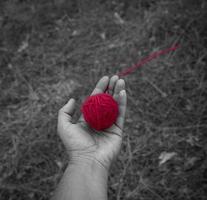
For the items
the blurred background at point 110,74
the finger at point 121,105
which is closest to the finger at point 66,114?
the finger at point 121,105

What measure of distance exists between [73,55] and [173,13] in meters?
1.78

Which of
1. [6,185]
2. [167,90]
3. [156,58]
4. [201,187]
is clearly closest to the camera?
[201,187]

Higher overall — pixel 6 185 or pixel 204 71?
pixel 204 71

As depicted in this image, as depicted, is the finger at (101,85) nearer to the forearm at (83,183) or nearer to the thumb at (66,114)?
the thumb at (66,114)

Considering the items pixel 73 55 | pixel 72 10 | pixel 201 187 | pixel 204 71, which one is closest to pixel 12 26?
pixel 72 10

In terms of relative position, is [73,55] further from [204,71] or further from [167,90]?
[204,71]

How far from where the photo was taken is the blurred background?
8.55 feet

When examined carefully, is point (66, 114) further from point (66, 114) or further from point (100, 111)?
point (100, 111)

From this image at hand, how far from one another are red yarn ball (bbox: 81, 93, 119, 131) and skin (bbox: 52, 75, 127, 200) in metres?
0.18

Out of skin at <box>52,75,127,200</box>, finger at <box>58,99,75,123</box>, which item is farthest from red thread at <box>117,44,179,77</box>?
finger at <box>58,99,75,123</box>

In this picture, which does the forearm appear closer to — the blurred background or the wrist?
the wrist

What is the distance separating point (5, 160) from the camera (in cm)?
287

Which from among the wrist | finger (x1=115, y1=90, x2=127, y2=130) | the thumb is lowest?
the wrist

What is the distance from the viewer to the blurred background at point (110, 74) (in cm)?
261
